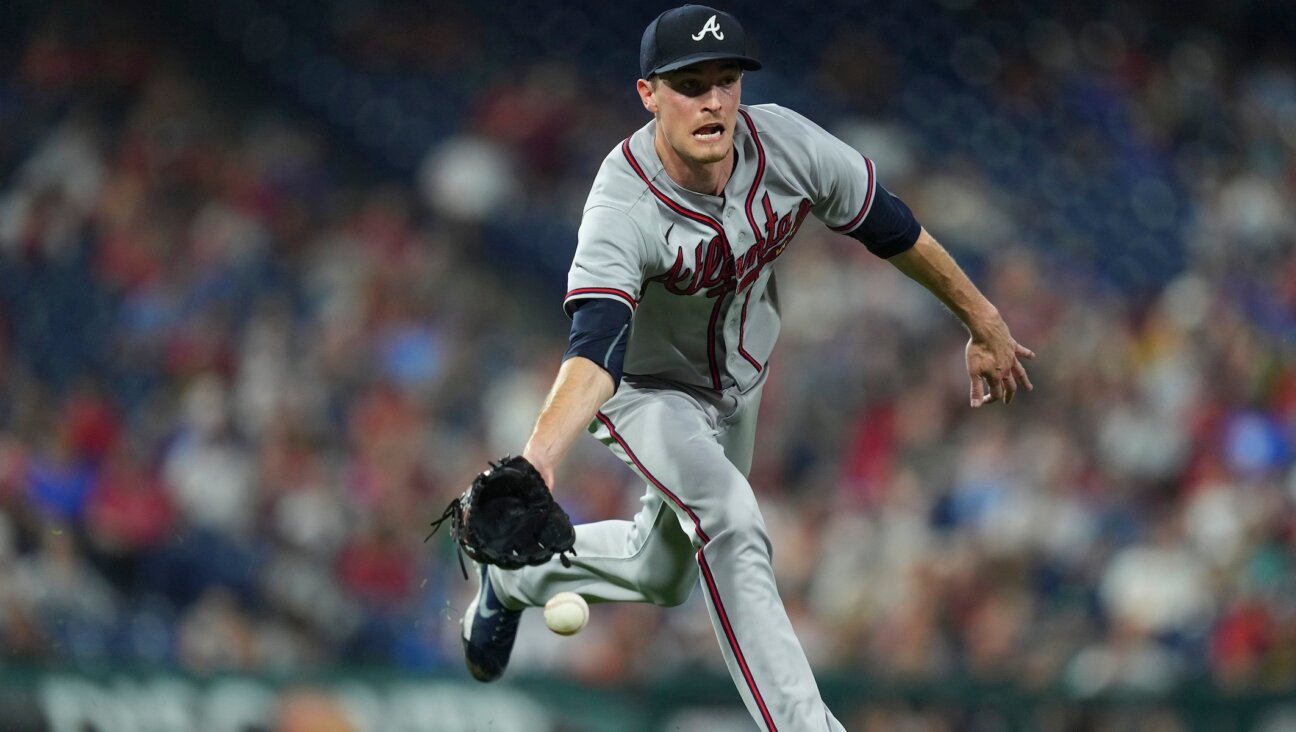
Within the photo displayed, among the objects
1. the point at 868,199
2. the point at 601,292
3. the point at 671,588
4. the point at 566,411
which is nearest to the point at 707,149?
the point at 601,292

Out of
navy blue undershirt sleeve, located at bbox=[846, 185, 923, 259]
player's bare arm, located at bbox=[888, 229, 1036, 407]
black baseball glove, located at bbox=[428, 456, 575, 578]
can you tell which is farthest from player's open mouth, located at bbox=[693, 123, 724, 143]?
black baseball glove, located at bbox=[428, 456, 575, 578]

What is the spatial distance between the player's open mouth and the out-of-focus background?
3611mm

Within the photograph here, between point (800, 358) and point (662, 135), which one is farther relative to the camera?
point (800, 358)

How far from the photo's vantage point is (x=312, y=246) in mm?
10117

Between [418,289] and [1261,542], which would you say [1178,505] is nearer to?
[1261,542]

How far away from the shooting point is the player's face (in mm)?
3957

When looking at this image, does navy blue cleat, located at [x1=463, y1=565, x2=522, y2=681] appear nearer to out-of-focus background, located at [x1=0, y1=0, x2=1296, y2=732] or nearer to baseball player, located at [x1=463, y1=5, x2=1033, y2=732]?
baseball player, located at [x1=463, y1=5, x2=1033, y2=732]

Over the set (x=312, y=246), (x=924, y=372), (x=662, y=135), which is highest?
(x=662, y=135)

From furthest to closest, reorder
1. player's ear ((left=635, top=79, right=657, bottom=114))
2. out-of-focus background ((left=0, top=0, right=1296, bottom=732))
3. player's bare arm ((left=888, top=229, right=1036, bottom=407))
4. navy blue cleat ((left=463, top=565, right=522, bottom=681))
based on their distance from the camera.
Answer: out-of-focus background ((left=0, top=0, right=1296, bottom=732)) < navy blue cleat ((left=463, top=565, right=522, bottom=681)) < player's bare arm ((left=888, top=229, right=1036, bottom=407)) < player's ear ((left=635, top=79, right=657, bottom=114))

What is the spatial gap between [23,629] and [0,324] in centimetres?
239

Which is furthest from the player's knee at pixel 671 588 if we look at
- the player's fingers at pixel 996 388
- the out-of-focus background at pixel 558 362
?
the out-of-focus background at pixel 558 362

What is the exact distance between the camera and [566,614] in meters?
4.32

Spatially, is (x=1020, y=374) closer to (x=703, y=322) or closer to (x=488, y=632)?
(x=703, y=322)

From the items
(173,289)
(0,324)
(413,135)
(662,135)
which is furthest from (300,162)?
(662,135)
